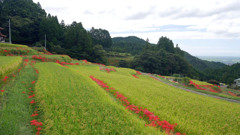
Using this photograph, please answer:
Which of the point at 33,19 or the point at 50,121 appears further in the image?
the point at 33,19

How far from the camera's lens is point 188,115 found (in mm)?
6562

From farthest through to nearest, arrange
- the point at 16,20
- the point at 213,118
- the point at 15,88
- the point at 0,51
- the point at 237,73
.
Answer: the point at 237,73
the point at 16,20
the point at 0,51
the point at 15,88
the point at 213,118

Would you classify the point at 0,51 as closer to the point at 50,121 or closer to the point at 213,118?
the point at 50,121

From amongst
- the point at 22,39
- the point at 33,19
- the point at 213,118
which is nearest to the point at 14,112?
the point at 213,118

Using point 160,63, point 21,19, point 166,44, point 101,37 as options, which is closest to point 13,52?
point 21,19

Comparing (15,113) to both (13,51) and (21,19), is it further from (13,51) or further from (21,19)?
(21,19)

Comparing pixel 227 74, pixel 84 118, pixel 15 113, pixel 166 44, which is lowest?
pixel 227 74

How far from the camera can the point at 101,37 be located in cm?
6500

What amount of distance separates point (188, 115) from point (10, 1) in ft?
180

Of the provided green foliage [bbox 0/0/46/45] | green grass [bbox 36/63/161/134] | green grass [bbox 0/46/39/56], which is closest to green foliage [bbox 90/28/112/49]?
green foliage [bbox 0/0/46/45]

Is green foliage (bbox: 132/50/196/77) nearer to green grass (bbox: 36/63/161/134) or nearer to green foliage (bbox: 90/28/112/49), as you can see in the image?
green foliage (bbox: 90/28/112/49)

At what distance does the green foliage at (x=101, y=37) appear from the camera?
6341cm

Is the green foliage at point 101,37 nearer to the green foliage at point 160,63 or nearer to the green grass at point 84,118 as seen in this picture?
the green foliage at point 160,63

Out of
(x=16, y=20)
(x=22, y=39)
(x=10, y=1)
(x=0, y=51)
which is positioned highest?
(x=10, y=1)
